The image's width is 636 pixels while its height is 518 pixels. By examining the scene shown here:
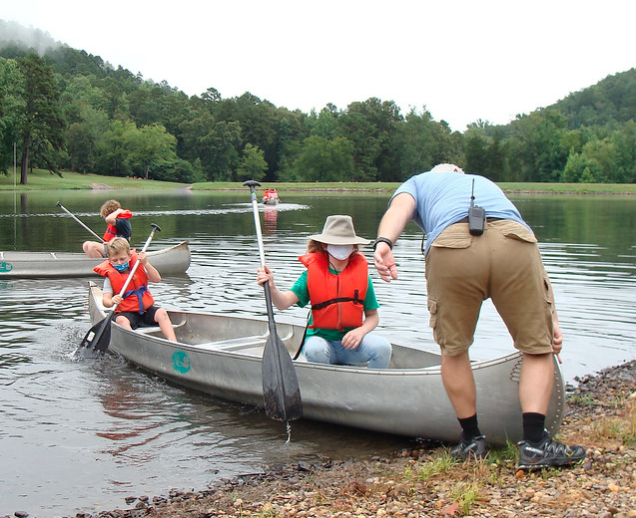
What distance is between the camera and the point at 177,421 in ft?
20.7

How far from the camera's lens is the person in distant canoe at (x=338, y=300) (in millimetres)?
5812

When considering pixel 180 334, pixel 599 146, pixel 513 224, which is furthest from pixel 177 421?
pixel 599 146

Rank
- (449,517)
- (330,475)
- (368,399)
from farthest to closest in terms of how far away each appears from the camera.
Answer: (368,399) < (330,475) < (449,517)

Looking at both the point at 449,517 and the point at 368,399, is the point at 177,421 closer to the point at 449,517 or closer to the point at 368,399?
the point at 368,399

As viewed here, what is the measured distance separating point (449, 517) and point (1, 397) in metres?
4.82

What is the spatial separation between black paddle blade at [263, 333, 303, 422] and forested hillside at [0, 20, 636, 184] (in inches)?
3026

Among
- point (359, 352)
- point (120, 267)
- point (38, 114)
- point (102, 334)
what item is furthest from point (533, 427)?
point (38, 114)

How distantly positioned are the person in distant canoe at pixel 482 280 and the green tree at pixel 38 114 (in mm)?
74530

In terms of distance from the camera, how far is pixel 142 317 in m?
8.49

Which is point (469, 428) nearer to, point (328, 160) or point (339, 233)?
point (339, 233)

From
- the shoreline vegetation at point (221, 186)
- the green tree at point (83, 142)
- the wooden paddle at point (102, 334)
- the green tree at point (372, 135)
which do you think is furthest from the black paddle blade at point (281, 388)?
the green tree at point (372, 135)

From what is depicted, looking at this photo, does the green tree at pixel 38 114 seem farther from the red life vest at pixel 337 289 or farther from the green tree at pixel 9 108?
the red life vest at pixel 337 289

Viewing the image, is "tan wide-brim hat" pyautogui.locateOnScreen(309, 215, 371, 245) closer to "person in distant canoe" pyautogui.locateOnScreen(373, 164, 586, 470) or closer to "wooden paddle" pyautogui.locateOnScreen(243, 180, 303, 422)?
"wooden paddle" pyautogui.locateOnScreen(243, 180, 303, 422)

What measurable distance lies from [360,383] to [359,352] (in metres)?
0.53
